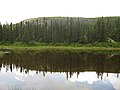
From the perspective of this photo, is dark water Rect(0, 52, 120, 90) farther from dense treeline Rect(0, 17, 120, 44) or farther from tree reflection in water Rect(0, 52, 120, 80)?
dense treeline Rect(0, 17, 120, 44)

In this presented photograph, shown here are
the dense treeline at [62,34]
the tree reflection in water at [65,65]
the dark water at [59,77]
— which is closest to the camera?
the dark water at [59,77]

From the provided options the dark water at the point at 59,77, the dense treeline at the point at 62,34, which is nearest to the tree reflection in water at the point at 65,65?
the dark water at the point at 59,77

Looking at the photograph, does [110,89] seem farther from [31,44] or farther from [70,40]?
[70,40]

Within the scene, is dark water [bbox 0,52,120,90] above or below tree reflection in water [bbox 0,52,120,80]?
above

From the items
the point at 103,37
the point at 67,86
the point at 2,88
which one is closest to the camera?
the point at 2,88

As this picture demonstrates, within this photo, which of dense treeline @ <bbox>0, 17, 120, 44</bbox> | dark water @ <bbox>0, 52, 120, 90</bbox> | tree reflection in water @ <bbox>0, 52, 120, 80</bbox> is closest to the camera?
dark water @ <bbox>0, 52, 120, 90</bbox>

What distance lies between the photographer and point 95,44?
11244 cm

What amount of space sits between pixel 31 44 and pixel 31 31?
102 ft

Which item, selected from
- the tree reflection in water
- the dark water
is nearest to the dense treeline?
the tree reflection in water

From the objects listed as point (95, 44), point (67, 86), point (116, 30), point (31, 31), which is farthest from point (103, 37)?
point (67, 86)

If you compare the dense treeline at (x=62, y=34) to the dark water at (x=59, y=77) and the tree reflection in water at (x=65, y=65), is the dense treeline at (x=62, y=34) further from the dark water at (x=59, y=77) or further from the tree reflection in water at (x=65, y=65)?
the dark water at (x=59, y=77)

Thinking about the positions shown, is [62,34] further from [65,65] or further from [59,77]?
[59,77]

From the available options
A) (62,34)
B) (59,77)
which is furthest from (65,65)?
(62,34)

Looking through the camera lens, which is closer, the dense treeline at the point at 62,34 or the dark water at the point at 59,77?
the dark water at the point at 59,77
